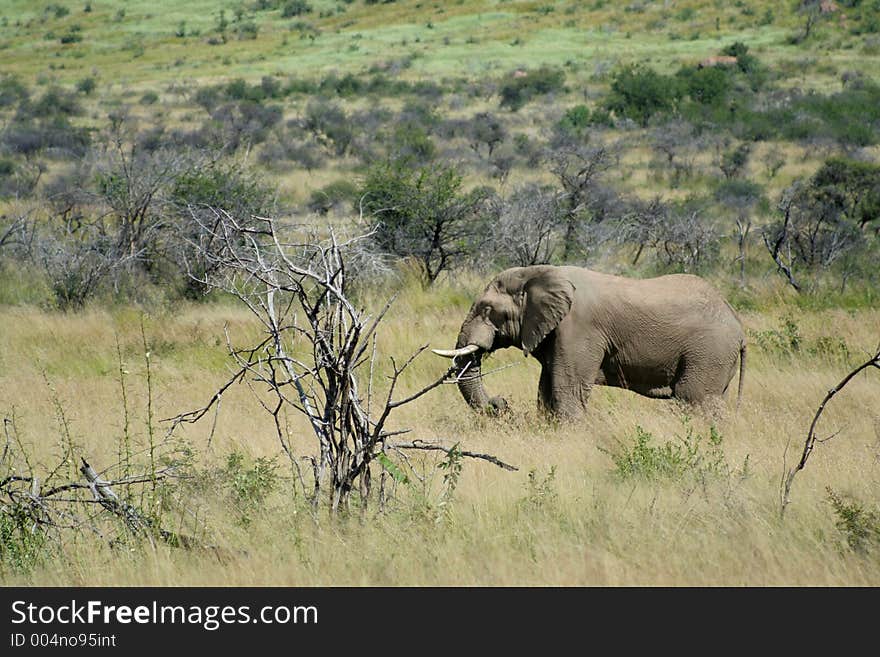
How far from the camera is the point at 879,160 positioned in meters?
27.0

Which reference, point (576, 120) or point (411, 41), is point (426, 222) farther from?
point (411, 41)

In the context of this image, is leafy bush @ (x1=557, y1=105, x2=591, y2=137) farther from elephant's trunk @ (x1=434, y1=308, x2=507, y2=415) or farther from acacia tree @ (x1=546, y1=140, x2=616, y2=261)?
elephant's trunk @ (x1=434, y1=308, x2=507, y2=415)

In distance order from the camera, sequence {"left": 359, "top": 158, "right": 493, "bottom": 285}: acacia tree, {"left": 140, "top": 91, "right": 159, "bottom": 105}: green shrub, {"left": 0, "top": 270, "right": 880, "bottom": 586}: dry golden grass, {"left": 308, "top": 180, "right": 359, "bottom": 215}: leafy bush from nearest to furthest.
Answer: {"left": 0, "top": 270, "right": 880, "bottom": 586}: dry golden grass < {"left": 359, "top": 158, "right": 493, "bottom": 285}: acacia tree < {"left": 308, "top": 180, "right": 359, "bottom": 215}: leafy bush < {"left": 140, "top": 91, "right": 159, "bottom": 105}: green shrub

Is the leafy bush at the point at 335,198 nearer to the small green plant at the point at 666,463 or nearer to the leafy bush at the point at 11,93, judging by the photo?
the small green plant at the point at 666,463

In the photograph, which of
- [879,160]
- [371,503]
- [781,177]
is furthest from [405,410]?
[879,160]

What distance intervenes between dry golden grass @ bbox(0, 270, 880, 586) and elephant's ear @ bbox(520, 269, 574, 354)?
2.15 feet

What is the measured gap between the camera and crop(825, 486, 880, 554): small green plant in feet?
15.9

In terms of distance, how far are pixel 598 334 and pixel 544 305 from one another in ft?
1.70

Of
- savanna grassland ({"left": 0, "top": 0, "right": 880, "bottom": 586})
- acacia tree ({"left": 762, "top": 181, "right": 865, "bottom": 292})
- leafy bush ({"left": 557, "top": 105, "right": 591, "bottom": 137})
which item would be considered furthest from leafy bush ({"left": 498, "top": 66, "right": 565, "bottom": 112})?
acacia tree ({"left": 762, "top": 181, "right": 865, "bottom": 292})

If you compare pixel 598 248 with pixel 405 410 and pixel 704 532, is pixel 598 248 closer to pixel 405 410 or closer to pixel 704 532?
pixel 405 410

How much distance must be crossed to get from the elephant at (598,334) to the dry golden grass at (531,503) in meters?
0.25

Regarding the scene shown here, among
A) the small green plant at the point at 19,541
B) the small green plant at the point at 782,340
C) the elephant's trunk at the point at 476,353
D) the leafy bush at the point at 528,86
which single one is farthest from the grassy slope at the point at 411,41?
the small green plant at the point at 19,541

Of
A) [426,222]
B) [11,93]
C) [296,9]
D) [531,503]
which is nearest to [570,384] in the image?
[531,503]
